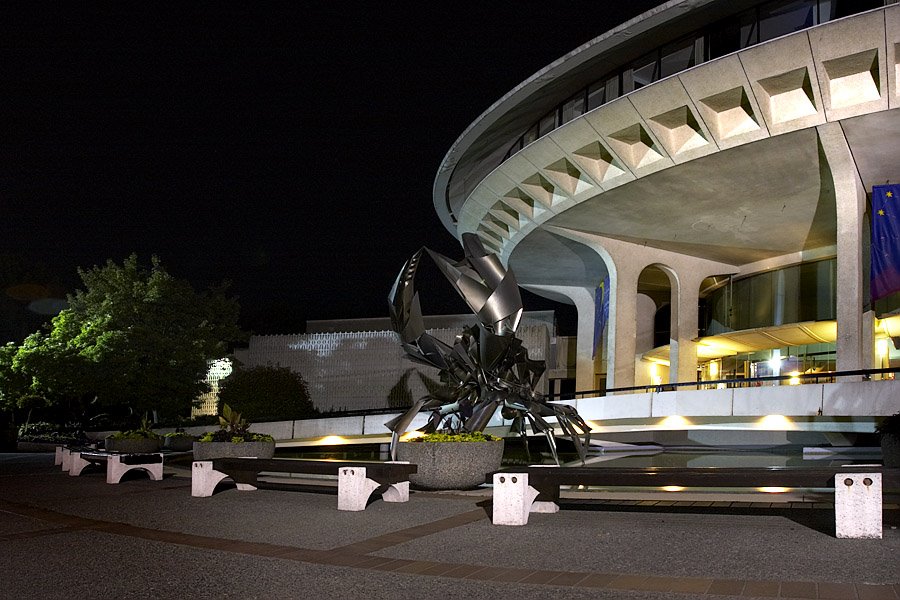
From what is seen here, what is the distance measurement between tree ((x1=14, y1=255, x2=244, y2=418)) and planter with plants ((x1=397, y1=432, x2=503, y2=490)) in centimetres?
2689

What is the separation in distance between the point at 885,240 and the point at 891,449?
35.5 ft

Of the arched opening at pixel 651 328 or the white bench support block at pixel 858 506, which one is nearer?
the white bench support block at pixel 858 506

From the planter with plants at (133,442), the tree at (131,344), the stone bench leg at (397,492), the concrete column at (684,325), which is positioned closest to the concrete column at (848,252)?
the concrete column at (684,325)

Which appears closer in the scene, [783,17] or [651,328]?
[783,17]

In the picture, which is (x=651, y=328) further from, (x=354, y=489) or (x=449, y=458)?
(x=354, y=489)

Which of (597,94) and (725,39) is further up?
(725,39)

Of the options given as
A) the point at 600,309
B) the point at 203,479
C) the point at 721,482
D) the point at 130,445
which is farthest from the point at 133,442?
the point at 600,309

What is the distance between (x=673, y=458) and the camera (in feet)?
68.6

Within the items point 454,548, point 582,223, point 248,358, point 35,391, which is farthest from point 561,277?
point 454,548

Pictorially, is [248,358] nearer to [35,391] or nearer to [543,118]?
[35,391]

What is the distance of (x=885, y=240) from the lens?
2231 centimetres

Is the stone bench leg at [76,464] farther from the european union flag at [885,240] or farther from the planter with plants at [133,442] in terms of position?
the european union flag at [885,240]

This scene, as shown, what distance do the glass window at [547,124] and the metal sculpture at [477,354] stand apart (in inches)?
555

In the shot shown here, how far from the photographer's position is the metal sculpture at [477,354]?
48.3 ft
